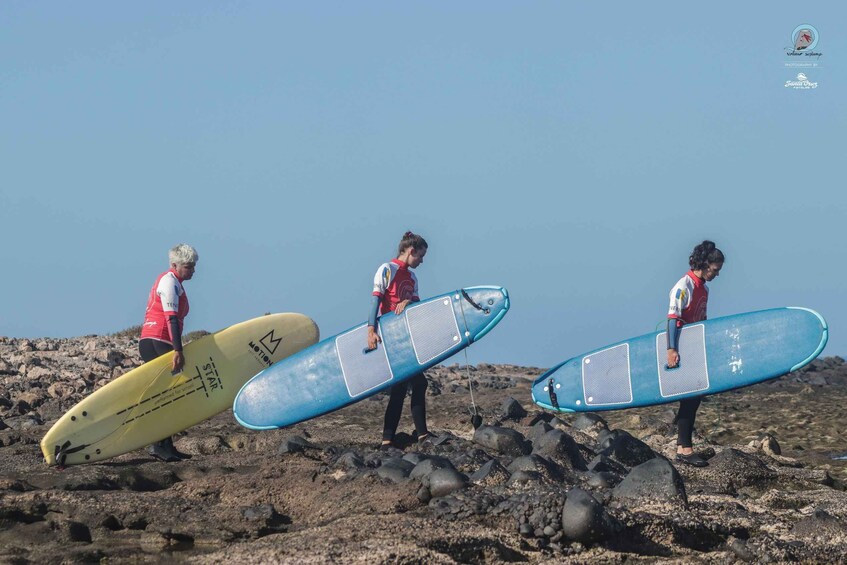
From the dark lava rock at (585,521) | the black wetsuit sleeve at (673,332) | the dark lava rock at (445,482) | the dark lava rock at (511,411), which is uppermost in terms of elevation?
the black wetsuit sleeve at (673,332)

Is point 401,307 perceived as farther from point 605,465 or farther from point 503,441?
point 605,465

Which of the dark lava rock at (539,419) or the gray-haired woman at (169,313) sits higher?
the gray-haired woman at (169,313)

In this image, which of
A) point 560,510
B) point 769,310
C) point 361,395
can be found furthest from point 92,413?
point 769,310

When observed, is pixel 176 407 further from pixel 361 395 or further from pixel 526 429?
pixel 526 429

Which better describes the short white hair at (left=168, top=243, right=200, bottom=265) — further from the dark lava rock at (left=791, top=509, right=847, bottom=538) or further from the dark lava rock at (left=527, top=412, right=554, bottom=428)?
the dark lava rock at (left=791, top=509, right=847, bottom=538)

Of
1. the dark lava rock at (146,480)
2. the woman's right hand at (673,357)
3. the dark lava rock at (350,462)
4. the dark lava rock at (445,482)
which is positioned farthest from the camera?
the woman's right hand at (673,357)

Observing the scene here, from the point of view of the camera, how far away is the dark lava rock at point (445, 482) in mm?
7766

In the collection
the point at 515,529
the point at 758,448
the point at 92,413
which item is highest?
the point at 92,413

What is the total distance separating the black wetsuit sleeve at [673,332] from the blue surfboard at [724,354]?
0.39 m

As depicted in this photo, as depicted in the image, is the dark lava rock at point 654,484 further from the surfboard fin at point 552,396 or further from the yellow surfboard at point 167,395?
the yellow surfboard at point 167,395

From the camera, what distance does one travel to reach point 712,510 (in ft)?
25.7

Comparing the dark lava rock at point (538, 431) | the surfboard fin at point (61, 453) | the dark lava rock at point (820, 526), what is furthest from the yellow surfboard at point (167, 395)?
the dark lava rock at point (820, 526)

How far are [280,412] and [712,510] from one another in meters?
4.84

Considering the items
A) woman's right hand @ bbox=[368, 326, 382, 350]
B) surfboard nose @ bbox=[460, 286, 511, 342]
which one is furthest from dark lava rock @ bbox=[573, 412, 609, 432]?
woman's right hand @ bbox=[368, 326, 382, 350]
